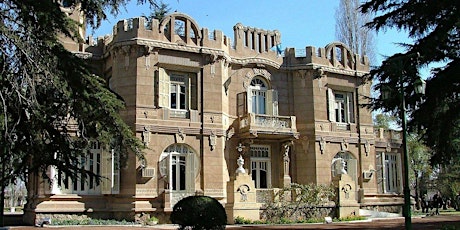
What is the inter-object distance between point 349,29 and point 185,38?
1773 cm

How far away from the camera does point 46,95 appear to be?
41.5ft

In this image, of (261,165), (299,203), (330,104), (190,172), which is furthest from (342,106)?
(190,172)

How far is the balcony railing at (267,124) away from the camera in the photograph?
28297mm

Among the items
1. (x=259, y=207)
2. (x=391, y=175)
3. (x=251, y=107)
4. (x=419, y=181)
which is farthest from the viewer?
(x=419, y=181)

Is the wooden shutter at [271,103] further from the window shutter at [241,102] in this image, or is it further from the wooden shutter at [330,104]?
the wooden shutter at [330,104]

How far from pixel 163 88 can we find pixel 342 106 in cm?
1147

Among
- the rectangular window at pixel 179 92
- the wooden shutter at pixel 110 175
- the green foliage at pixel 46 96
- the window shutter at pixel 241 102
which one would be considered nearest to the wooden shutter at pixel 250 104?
the window shutter at pixel 241 102

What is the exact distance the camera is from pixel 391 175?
35562 mm

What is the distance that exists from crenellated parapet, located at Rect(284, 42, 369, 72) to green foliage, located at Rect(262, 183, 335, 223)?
7.51m

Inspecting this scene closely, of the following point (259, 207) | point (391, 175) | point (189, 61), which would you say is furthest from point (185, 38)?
point (391, 175)

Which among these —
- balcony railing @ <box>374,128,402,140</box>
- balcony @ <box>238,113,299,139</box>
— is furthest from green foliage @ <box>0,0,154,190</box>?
balcony railing @ <box>374,128,402,140</box>

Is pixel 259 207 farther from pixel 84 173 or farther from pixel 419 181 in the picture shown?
pixel 419 181

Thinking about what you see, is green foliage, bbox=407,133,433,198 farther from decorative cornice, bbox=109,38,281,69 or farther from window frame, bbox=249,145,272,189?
decorative cornice, bbox=109,38,281,69

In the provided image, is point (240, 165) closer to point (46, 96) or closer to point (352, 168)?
point (352, 168)
